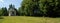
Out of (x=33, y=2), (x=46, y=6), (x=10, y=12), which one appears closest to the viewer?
(x=46, y=6)

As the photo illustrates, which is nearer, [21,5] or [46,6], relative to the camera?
[46,6]

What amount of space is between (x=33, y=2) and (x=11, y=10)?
46.2 metres

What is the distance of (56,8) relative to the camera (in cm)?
4053

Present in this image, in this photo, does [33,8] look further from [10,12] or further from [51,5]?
[10,12]

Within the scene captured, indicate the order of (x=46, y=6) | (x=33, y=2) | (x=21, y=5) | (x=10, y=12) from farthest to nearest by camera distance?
1. (x=10, y=12)
2. (x=21, y=5)
3. (x=33, y=2)
4. (x=46, y=6)

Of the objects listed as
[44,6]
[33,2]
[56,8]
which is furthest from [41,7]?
[33,2]

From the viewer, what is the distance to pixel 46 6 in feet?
131

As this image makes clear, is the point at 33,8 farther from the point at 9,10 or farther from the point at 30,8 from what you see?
the point at 9,10

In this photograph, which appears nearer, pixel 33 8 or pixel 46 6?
pixel 46 6

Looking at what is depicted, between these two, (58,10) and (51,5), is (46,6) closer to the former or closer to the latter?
(51,5)

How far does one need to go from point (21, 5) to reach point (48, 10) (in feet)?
45.9

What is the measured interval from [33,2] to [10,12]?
44.0 m

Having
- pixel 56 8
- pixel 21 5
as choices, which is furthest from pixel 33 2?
pixel 56 8

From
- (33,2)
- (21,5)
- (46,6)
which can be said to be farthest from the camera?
(21,5)
